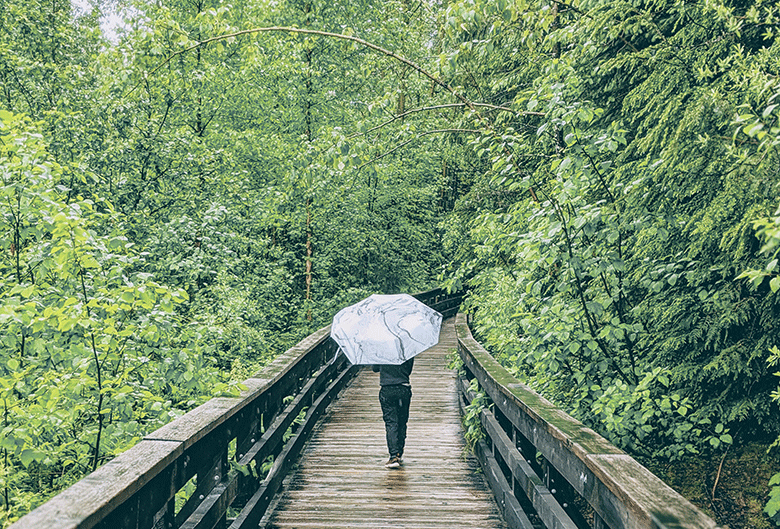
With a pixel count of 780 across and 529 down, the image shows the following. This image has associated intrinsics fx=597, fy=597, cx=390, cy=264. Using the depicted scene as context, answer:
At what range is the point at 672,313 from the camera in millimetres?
5031

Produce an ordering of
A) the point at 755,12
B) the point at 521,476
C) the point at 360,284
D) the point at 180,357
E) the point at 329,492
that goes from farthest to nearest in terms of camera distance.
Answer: the point at 360,284
the point at 329,492
the point at 180,357
the point at 521,476
the point at 755,12

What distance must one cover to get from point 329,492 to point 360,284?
13406 mm

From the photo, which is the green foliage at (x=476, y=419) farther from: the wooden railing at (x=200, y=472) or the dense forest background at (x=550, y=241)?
the wooden railing at (x=200, y=472)

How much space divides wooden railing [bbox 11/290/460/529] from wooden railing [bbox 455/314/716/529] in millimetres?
2030

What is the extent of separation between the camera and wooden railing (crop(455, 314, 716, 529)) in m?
2.36

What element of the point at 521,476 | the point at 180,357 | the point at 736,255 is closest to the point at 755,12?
the point at 736,255

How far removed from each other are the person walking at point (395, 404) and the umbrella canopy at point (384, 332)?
324 mm

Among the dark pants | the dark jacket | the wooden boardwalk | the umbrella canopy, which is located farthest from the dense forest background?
the dark pants

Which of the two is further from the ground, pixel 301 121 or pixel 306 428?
pixel 301 121

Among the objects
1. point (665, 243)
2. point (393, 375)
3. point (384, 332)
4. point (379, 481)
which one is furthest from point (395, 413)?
point (665, 243)

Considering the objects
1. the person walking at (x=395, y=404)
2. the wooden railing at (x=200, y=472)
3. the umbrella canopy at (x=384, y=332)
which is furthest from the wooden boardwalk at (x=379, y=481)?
the umbrella canopy at (x=384, y=332)

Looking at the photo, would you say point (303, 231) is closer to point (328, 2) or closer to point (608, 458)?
point (328, 2)

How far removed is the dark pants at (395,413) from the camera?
21.9ft

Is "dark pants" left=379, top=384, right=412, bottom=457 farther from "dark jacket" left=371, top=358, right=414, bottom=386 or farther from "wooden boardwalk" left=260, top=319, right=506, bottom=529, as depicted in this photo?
"wooden boardwalk" left=260, top=319, right=506, bottom=529
